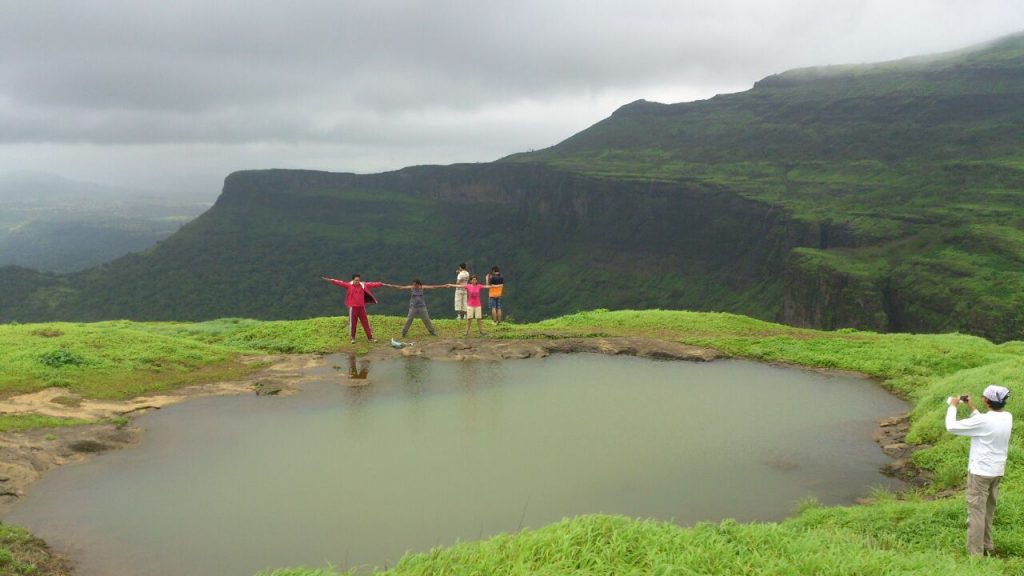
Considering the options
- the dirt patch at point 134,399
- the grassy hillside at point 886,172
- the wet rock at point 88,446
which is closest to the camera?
the wet rock at point 88,446

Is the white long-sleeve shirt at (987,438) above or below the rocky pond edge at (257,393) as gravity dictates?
above

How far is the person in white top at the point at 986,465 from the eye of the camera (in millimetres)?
7379

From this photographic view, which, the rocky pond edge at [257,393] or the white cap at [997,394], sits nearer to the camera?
the white cap at [997,394]

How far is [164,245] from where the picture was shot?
6033 inches

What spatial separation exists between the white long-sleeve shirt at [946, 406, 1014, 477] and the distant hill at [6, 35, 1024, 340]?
76958 millimetres

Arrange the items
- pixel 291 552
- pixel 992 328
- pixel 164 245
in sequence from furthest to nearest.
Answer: pixel 164 245 < pixel 992 328 < pixel 291 552

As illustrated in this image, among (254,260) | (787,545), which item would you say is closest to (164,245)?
(254,260)

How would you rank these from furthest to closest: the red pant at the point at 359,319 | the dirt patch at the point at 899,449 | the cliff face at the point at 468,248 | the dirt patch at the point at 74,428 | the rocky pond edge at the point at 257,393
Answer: the cliff face at the point at 468,248 < the red pant at the point at 359,319 < the dirt patch at the point at 899,449 < the rocky pond edge at the point at 257,393 < the dirt patch at the point at 74,428

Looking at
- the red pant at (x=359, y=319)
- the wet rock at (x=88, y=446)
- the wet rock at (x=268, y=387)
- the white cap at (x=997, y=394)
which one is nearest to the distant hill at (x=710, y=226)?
the red pant at (x=359, y=319)

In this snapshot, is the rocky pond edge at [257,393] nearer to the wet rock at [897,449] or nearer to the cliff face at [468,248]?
the wet rock at [897,449]

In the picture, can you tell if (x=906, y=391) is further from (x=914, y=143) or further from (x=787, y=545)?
(x=914, y=143)

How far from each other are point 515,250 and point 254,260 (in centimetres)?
6677

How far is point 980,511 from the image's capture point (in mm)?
7402

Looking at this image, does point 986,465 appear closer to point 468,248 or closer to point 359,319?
point 359,319
